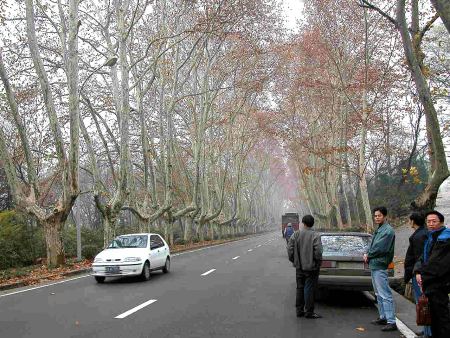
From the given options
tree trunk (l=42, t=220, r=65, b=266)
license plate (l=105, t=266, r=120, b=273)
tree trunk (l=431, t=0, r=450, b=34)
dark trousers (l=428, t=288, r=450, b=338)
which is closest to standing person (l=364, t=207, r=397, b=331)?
dark trousers (l=428, t=288, r=450, b=338)

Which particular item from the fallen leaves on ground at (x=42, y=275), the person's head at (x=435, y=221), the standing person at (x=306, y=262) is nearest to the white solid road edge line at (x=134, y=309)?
the standing person at (x=306, y=262)

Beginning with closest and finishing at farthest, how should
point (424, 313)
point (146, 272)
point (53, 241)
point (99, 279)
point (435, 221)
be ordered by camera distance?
point (424, 313), point (435, 221), point (99, 279), point (146, 272), point (53, 241)

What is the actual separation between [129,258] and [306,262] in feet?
23.3

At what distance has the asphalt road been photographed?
723 centimetres

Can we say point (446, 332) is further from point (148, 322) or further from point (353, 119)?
point (353, 119)

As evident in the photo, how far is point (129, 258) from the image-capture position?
13766 mm

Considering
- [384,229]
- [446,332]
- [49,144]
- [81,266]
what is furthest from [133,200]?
[446,332]

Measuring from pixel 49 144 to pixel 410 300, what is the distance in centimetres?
2614

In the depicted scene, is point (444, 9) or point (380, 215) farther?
point (380, 215)

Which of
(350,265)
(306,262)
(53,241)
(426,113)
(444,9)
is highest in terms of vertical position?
(444,9)

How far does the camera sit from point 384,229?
7.61 m

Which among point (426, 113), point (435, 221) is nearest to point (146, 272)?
point (426, 113)

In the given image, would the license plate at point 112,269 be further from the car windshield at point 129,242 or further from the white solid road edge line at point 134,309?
the white solid road edge line at point 134,309

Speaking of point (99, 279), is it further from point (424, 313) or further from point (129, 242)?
point (424, 313)
